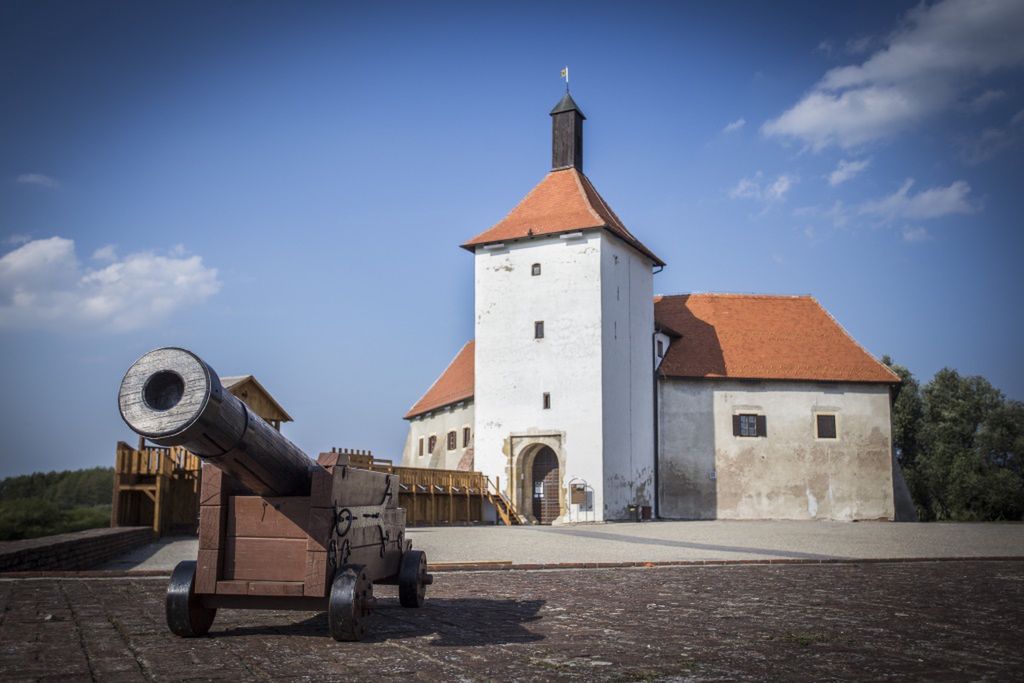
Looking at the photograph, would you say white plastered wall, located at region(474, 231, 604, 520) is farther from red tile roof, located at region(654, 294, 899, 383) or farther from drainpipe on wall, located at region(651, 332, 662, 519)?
red tile roof, located at region(654, 294, 899, 383)

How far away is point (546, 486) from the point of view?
3064 cm

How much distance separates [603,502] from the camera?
2944cm

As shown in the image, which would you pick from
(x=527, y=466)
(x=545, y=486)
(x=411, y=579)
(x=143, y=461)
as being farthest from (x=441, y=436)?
(x=411, y=579)

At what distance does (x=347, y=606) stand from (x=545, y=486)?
25.1 m

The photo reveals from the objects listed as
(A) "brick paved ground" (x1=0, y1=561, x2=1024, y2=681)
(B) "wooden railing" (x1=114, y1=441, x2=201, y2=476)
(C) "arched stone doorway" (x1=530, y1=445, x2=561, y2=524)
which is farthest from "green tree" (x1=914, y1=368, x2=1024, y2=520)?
(A) "brick paved ground" (x1=0, y1=561, x2=1024, y2=681)

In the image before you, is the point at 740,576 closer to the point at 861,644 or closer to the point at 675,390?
the point at 861,644

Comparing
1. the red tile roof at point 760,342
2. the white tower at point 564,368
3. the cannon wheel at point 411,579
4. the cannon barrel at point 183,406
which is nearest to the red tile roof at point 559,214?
the white tower at point 564,368

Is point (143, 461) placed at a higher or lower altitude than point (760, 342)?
lower

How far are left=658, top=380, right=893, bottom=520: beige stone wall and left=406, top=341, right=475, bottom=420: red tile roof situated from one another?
8.58m

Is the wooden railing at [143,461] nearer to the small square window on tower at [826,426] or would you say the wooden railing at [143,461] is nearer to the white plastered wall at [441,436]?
the white plastered wall at [441,436]

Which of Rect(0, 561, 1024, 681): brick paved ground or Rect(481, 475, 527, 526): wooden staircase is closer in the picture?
Rect(0, 561, 1024, 681): brick paved ground

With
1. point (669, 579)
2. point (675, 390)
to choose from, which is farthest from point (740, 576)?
point (675, 390)

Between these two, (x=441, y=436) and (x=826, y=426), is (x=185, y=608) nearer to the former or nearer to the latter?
(x=826, y=426)

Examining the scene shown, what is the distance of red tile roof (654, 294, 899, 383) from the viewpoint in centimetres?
3284
